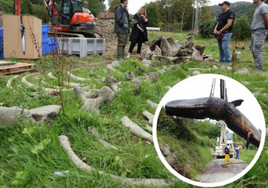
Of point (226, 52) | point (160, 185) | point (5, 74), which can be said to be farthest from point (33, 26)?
point (160, 185)

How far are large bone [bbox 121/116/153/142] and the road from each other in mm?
1008

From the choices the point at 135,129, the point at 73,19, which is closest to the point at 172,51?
the point at 73,19

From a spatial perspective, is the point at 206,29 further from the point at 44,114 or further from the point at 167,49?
the point at 44,114

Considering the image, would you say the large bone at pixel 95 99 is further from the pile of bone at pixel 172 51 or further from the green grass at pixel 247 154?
the pile of bone at pixel 172 51

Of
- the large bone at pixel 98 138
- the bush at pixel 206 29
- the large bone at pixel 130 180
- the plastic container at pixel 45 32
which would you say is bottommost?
the large bone at pixel 130 180

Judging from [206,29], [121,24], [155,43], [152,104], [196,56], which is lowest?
[152,104]

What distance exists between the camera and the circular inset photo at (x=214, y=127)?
Result: 170 cm

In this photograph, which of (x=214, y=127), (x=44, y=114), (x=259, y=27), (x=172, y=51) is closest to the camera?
(x=214, y=127)

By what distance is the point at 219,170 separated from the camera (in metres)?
1.72

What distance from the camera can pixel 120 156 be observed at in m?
2.34

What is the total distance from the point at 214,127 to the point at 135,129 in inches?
49.0

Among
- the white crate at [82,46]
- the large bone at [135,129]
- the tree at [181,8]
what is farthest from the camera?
the tree at [181,8]

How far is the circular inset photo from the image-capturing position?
170 cm

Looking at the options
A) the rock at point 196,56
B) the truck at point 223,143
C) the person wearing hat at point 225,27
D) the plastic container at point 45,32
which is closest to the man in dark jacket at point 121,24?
the plastic container at point 45,32
